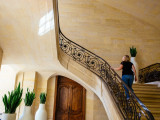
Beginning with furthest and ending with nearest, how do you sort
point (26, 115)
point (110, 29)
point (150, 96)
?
point (110, 29), point (150, 96), point (26, 115)

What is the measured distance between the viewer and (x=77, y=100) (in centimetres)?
739

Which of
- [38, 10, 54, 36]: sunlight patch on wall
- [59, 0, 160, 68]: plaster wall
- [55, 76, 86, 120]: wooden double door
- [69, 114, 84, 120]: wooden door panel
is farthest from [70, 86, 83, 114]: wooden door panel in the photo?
[38, 10, 54, 36]: sunlight patch on wall

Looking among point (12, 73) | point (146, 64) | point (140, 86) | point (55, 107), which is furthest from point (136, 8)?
point (12, 73)

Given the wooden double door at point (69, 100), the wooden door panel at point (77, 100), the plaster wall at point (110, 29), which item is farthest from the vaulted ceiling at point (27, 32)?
the plaster wall at point (110, 29)

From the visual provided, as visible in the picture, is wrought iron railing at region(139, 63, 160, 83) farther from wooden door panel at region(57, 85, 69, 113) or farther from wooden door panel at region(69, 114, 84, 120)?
wooden door panel at region(57, 85, 69, 113)

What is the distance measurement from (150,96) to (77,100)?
361cm

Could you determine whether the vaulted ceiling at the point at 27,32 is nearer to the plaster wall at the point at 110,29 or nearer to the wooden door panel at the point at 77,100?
the wooden door panel at the point at 77,100

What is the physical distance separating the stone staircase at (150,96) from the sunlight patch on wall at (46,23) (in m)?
3.02

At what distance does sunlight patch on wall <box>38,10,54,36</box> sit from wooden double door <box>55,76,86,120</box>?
4072 mm

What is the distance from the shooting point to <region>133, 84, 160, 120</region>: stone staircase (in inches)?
153

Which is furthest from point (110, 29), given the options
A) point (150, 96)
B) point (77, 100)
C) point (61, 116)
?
point (61, 116)

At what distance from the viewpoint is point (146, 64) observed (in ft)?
25.1

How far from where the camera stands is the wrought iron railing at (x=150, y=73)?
663 centimetres

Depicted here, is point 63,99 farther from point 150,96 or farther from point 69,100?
point 150,96
